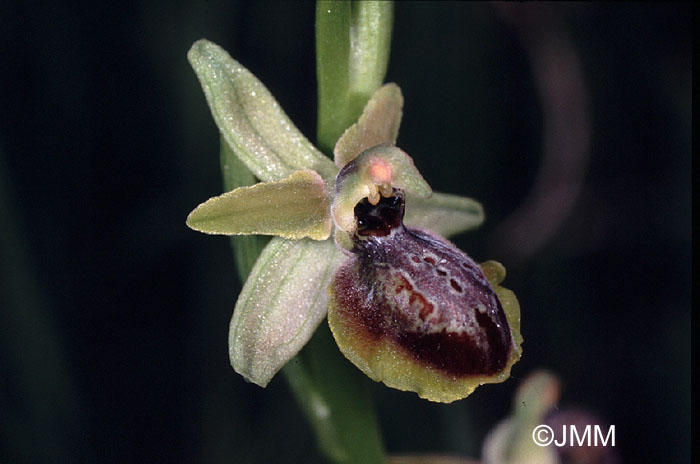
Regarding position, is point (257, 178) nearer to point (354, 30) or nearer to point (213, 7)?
point (354, 30)

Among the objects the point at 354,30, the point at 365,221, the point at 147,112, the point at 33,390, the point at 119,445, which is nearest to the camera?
the point at 365,221

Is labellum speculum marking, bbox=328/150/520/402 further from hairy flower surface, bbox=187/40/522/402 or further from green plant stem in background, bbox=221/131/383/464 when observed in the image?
green plant stem in background, bbox=221/131/383/464

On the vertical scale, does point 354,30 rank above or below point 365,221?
above

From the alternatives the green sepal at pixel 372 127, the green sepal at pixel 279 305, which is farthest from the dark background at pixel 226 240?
the green sepal at pixel 372 127

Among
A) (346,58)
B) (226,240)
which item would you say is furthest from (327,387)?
(226,240)

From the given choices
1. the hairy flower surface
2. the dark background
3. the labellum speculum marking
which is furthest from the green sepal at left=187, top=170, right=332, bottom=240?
the dark background

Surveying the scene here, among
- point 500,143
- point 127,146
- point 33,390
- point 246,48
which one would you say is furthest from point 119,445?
point 500,143

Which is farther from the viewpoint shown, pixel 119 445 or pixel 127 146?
pixel 127 146

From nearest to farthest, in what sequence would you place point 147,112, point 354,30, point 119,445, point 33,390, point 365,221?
point 365,221, point 354,30, point 33,390, point 119,445, point 147,112
